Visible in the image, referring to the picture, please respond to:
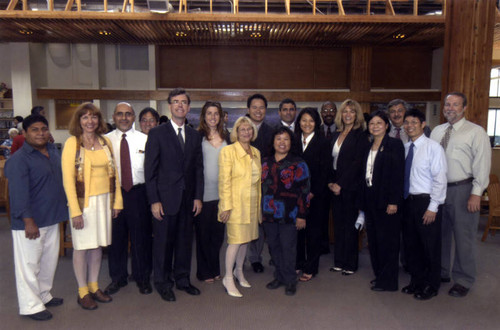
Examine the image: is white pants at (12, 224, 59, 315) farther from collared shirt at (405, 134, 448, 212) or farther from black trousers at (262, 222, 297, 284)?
collared shirt at (405, 134, 448, 212)

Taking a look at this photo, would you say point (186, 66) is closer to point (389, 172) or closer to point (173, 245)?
point (173, 245)

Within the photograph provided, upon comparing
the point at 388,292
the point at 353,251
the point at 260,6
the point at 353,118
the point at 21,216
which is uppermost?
the point at 260,6

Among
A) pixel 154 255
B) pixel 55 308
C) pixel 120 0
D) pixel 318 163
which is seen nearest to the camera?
pixel 55 308

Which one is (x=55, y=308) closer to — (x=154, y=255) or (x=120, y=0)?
(x=154, y=255)

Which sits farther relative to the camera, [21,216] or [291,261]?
[291,261]

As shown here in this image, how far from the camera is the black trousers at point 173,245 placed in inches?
136

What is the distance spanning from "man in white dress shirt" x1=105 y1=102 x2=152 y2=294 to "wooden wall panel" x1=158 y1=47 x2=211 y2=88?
887 cm

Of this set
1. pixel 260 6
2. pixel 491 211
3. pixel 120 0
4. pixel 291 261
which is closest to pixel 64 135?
pixel 120 0

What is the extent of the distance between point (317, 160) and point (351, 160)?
1.16ft

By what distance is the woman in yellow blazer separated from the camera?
3424 millimetres

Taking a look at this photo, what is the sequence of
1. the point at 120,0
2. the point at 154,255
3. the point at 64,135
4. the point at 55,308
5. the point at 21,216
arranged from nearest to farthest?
the point at 21,216 → the point at 55,308 → the point at 154,255 → the point at 120,0 → the point at 64,135

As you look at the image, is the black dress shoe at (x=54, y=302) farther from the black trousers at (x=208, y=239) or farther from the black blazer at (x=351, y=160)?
the black blazer at (x=351, y=160)

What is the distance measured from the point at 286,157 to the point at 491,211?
12.2 feet

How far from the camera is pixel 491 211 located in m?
5.30
